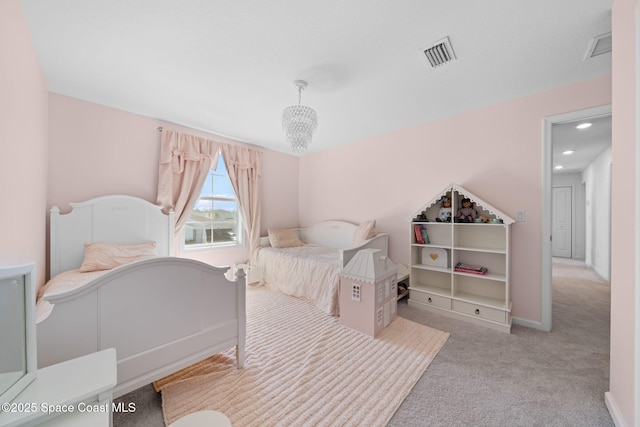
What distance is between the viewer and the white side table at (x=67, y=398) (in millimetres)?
714

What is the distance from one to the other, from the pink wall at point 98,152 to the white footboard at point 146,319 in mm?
2032

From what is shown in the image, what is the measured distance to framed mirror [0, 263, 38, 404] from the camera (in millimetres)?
771

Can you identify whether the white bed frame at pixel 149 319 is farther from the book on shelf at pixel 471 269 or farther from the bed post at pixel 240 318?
the book on shelf at pixel 471 269

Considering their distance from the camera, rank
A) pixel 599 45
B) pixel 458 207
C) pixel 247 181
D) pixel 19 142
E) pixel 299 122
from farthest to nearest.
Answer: pixel 247 181 < pixel 458 207 < pixel 299 122 < pixel 599 45 < pixel 19 142

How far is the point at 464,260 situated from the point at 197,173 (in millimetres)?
3662

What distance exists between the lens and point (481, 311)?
239 cm

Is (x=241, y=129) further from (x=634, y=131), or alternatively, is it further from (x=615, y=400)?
(x=615, y=400)

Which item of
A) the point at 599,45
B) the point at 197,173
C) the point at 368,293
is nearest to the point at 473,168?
the point at 599,45

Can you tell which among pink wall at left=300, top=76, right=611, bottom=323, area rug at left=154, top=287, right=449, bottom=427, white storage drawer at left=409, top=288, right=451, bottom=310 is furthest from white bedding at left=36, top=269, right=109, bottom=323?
pink wall at left=300, top=76, right=611, bottom=323

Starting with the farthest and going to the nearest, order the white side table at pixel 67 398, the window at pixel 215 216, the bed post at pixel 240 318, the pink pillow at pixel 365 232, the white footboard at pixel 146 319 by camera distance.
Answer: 1. the window at pixel 215 216
2. the pink pillow at pixel 365 232
3. the bed post at pixel 240 318
4. the white footboard at pixel 146 319
5. the white side table at pixel 67 398

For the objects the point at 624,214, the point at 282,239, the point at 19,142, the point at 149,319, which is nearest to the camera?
the point at 624,214

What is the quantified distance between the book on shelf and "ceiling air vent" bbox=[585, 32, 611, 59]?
197 centimetres

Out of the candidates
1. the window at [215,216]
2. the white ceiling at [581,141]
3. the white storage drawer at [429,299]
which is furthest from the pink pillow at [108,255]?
the white ceiling at [581,141]

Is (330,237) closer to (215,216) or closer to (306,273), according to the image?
(306,273)
